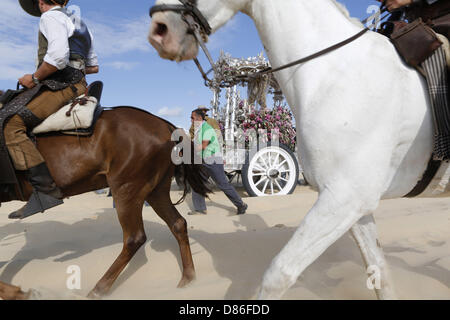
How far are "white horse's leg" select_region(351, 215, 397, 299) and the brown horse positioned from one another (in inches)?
66.8

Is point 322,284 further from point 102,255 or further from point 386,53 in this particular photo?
point 102,255

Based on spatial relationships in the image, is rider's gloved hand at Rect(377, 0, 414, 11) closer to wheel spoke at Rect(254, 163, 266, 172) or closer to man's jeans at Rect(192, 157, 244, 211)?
man's jeans at Rect(192, 157, 244, 211)

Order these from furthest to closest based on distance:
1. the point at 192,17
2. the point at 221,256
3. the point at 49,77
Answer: the point at 221,256 < the point at 49,77 < the point at 192,17

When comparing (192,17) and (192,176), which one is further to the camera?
(192,176)

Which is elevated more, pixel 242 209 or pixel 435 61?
pixel 435 61

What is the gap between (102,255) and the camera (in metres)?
3.89

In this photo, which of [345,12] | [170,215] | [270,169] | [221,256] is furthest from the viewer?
[270,169]

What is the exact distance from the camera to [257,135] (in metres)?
8.57

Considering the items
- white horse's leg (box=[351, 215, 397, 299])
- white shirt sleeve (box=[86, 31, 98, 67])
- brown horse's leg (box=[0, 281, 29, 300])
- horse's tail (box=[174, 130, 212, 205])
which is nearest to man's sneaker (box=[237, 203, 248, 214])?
horse's tail (box=[174, 130, 212, 205])

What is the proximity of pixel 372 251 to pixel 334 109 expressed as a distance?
1.19 m

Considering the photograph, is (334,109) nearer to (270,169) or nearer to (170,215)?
(170,215)

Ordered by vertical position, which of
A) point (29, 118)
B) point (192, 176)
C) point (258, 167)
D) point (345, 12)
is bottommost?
point (258, 167)

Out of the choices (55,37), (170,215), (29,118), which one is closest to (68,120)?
(29,118)
